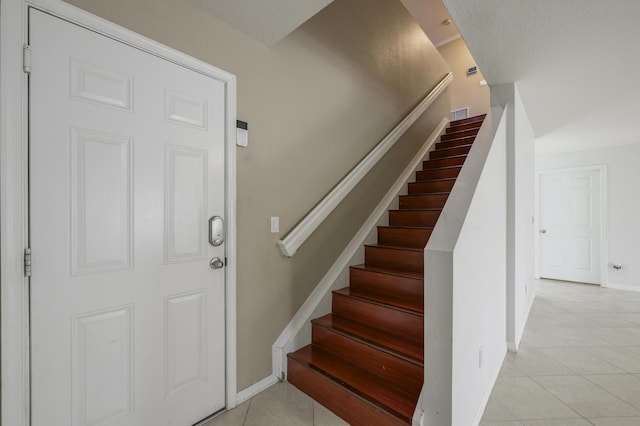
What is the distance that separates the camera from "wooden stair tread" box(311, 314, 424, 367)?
5.32ft

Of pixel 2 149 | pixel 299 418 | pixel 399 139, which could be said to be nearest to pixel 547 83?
pixel 399 139

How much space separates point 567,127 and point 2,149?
5161 millimetres

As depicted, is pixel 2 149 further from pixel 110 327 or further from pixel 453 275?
pixel 453 275

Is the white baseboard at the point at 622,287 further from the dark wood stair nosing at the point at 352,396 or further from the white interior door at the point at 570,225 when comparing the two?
the dark wood stair nosing at the point at 352,396

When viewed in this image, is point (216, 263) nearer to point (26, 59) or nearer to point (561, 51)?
point (26, 59)

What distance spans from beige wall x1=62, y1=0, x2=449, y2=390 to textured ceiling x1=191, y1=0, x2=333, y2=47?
0.06 meters

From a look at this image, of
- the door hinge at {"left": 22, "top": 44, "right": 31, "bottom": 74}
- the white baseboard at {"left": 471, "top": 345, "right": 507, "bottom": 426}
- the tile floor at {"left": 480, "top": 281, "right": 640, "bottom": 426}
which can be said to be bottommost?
the tile floor at {"left": 480, "top": 281, "right": 640, "bottom": 426}

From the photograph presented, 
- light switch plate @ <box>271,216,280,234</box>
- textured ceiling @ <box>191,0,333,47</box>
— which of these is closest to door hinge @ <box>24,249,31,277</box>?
light switch plate @ <box>271,216,280,234</box>

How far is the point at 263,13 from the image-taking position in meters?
1.57

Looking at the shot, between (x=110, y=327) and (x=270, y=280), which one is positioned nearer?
(x=110, y=327)

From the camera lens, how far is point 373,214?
2.85 meters

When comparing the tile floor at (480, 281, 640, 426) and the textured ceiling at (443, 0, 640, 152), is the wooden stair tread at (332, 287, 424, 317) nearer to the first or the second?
the tile floor at (480, 281, 640, 426)

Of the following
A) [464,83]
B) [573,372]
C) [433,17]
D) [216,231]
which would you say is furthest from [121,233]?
[464,83]

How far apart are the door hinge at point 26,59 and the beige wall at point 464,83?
20.0ft
